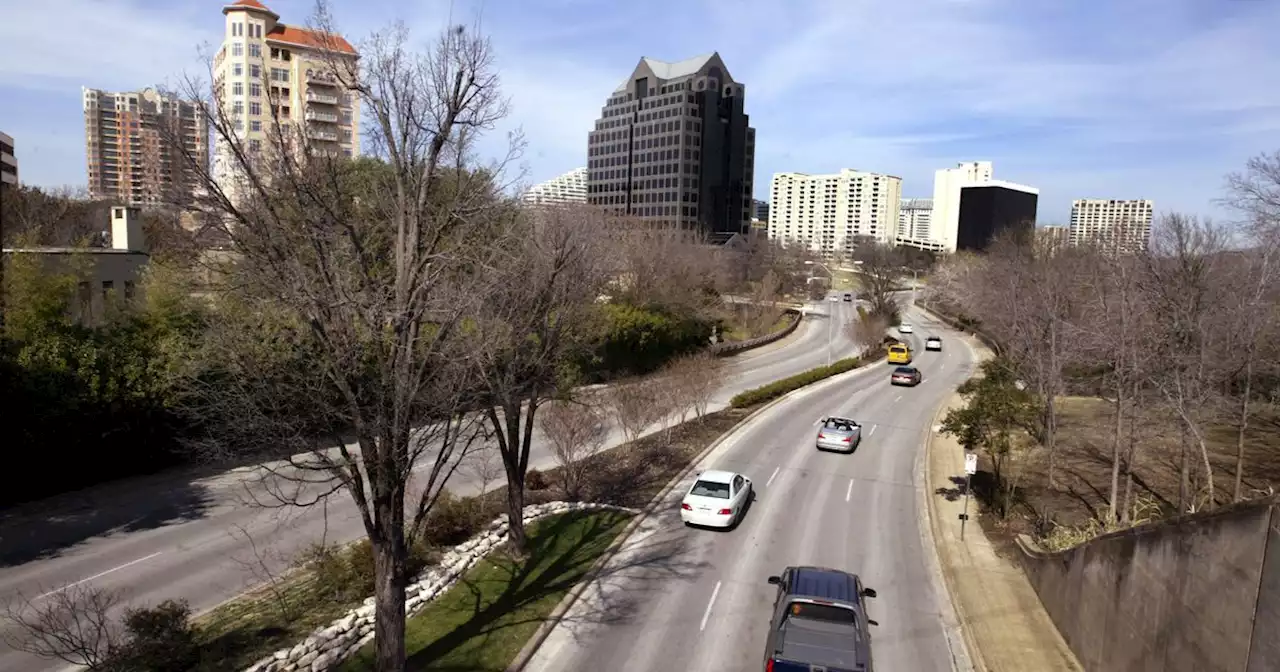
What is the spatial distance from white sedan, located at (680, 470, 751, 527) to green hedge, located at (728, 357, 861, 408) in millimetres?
15469

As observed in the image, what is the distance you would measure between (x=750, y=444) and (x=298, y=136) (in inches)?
843

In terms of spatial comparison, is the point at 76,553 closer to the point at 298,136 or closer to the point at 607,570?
the point at 607,570

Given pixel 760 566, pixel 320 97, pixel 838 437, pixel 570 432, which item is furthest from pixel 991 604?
pixel 320 97

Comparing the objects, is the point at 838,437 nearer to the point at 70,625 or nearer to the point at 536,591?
the point at 536,591

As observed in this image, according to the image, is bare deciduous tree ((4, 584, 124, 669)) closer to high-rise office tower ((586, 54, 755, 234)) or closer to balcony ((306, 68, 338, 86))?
balcony ((306, 68, 338, 86))

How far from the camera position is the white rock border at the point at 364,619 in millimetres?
10805

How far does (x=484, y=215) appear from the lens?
11.5m

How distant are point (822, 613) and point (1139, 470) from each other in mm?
16909

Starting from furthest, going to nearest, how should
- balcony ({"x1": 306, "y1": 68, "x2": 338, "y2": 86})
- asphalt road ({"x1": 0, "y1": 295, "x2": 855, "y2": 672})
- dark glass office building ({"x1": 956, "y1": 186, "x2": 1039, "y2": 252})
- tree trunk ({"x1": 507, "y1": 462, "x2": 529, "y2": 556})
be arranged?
dark glass office building ({"x1": 956, "y1": 186, "x2": 1039, "y2": 252})
tree trunk ({"x1": 507, "y1": 462, "x2": 529, "y2": 556})
asphalt road ({"x1": 0, "y1": 295, "x2": 855, "y2": 672})
balcony ({"x1": 306, "y1": 68, "x2": 338, "y2": 86})

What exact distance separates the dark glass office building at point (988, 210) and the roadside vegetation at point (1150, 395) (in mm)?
118200

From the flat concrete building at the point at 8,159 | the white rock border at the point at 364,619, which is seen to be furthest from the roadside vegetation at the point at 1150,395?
the flat concrete building at the point at 8,159

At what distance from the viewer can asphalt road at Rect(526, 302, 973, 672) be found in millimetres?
12328

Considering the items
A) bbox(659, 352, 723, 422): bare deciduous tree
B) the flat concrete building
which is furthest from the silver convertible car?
the flat concrete building

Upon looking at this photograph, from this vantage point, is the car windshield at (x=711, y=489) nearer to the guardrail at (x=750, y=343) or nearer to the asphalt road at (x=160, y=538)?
the asphalt road at (x=160, y=538)
